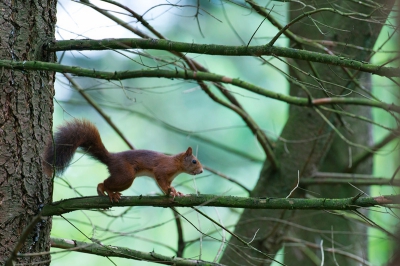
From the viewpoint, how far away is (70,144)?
2.59 meters

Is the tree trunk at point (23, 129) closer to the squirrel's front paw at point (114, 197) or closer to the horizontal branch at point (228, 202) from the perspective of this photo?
the horizontal branch at point (228, 202)

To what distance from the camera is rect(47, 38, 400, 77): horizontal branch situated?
2.00 meters

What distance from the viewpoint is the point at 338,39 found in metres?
4.27

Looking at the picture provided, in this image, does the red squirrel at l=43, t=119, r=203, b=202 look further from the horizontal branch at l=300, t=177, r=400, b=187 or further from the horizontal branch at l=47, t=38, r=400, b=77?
the horizontal branch at l=300, t=177, r=400, b=187

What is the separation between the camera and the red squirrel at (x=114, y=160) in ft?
8.38

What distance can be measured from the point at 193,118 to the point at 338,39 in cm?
387

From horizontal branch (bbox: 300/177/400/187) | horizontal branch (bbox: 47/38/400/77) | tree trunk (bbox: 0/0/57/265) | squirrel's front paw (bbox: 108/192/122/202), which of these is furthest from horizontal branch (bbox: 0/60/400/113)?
horizontal branch (bbox: 300/177/400/187)

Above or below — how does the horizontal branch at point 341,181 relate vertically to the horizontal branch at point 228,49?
above

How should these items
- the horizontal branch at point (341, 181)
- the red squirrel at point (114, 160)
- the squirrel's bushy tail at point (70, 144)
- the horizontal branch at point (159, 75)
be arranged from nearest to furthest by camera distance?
the horizontal branch at point (159, 75), the squirrel's bushy tail at point (70, 144), the red squirrel at point (114, 160), the horizontal branch at point (341, 181)

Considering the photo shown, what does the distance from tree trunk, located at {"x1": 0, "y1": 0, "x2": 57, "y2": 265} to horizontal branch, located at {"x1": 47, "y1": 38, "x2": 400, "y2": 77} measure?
0.84ft

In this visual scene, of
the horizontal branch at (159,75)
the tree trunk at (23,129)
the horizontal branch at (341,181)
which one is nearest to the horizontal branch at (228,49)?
the horizontal branch at (159,75)

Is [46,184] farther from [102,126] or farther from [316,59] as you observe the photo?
[102,126]

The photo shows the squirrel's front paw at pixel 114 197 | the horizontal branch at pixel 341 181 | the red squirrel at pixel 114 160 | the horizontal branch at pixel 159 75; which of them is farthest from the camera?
the horizontal branch at pixel 341 181

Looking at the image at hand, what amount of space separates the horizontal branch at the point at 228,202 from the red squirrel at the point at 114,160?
0.42 ft
